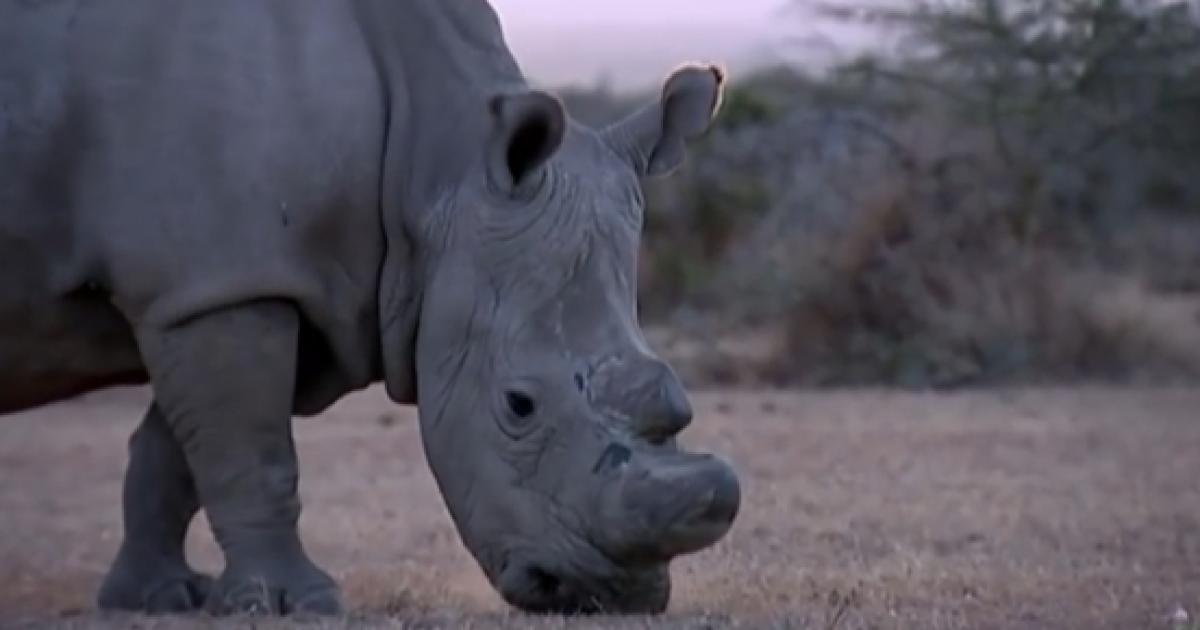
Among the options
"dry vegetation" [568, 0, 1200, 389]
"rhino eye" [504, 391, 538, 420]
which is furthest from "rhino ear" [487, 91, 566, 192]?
"dry vegetation" [568, 0, 1200, 389]

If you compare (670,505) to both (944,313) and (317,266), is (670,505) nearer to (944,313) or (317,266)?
(317,266)

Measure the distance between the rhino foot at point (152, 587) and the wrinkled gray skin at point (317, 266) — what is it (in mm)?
753

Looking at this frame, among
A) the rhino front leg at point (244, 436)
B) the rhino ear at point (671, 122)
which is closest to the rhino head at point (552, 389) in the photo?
the rhino ear at point (671, 122)

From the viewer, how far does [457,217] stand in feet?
23.9

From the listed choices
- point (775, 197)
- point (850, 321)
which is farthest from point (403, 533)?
point (775, 197)

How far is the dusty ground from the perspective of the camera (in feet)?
25.5

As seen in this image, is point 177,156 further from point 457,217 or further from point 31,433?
point 31,433

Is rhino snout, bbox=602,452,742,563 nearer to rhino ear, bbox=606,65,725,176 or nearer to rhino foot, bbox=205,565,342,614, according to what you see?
rhino foot, bbox=205,565,342,614

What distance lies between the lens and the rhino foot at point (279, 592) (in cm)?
720

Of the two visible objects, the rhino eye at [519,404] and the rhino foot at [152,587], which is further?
the rhino foot at [152,587]

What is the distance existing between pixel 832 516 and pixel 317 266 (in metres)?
3.95

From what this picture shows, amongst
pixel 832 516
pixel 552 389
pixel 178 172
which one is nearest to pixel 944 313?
pixel 832 516

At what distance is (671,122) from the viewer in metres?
7.84

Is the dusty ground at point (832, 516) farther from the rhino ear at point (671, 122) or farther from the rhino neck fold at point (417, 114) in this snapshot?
the rhino ear at point (671, 122)
